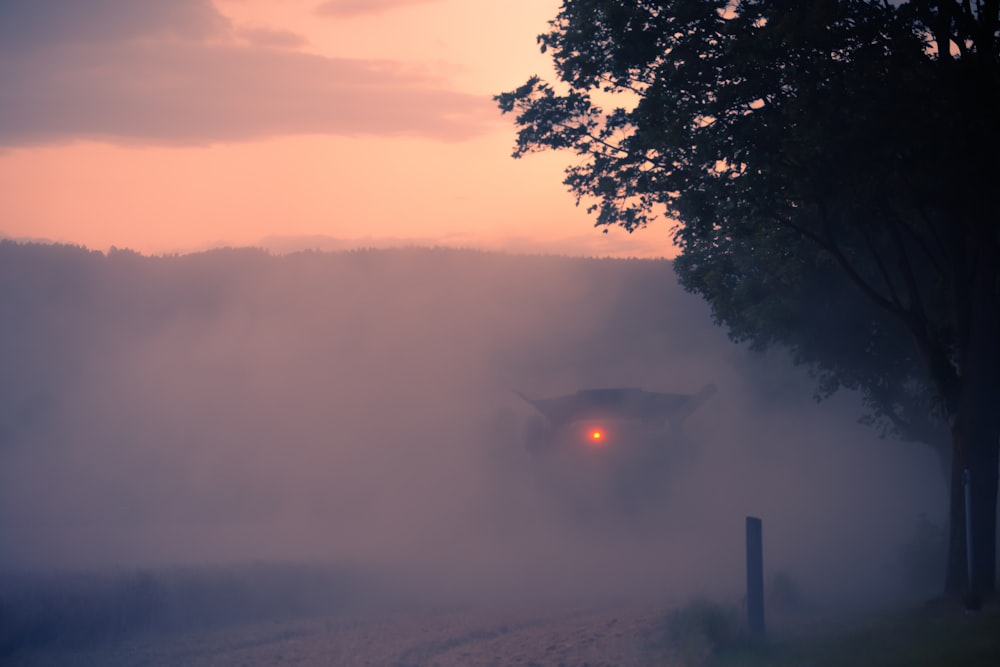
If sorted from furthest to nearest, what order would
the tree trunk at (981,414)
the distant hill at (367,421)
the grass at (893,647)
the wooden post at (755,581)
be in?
the distant hill at (367,421) < the tree trunk at (981,414) < the wooden post at (755,581) < the grass at (893,647)

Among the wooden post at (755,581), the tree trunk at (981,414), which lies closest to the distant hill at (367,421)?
the tree trunk at (981,414)

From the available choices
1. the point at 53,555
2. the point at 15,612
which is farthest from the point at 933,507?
the point at 15,612

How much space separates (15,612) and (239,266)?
7041 cm

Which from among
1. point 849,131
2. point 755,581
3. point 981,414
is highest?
point 849,131

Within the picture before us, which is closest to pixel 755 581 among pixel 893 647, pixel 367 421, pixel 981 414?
pixel 893 647

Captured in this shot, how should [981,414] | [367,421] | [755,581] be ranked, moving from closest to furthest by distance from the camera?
1. [755,581]
2. [981,414]
3. [367,421]

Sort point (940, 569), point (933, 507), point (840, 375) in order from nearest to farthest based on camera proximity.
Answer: point (940, 569)
point (840, 375)
point (933, 507)

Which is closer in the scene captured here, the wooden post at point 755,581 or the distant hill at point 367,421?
the wooden post at point 755,581

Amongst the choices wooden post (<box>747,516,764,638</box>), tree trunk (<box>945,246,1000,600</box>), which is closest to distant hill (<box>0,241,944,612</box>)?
tree trunk (<box>945,246,1000,600</box>)

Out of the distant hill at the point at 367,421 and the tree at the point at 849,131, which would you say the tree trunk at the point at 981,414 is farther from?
the distant hill at the point at 367,421

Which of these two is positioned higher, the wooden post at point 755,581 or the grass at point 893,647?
the wooden post at point 755,581

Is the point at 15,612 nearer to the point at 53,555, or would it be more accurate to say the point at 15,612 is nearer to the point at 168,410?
the point at 53,555

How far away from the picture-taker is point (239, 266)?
82812mm

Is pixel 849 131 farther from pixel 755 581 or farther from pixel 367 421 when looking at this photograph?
pixel 367 421
